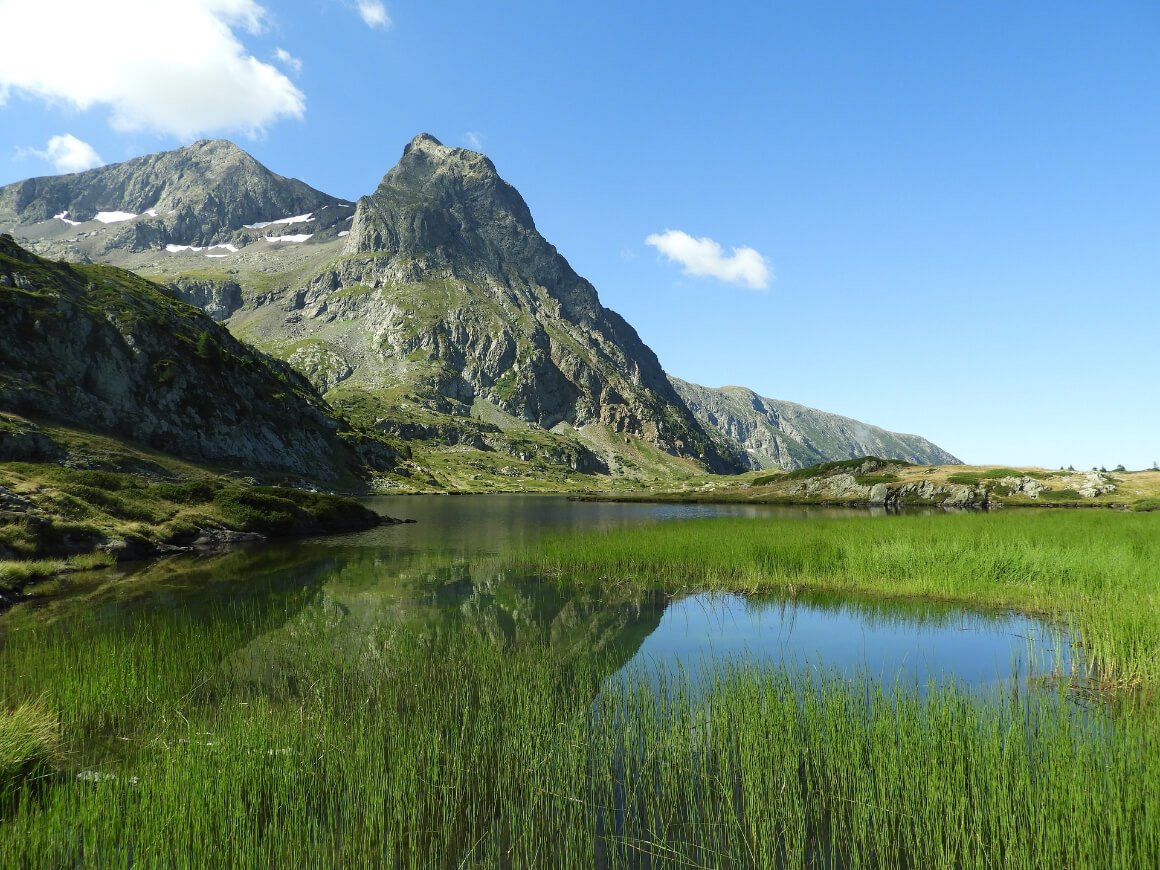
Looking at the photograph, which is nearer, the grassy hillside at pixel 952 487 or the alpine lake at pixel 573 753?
the alpine lake at pixel 573 753

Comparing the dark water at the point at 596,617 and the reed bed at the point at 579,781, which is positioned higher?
the reed bed at the point at 579,781

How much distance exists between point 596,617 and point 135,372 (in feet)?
318

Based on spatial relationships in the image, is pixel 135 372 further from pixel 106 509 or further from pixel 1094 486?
pixel 1094 486

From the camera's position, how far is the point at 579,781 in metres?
8.78

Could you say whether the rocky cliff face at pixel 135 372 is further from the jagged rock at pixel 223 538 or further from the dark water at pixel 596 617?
the dark water at pixel 596 617

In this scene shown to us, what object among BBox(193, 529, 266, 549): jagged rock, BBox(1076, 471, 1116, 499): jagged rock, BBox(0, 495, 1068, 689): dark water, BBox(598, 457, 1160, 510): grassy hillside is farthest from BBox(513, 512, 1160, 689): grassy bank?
BBox(1076, 471, 1116, 499): jagged rock

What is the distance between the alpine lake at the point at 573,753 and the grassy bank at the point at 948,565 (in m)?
1.44

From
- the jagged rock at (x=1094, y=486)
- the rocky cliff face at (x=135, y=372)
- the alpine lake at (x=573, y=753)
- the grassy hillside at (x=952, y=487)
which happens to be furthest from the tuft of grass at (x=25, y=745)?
the jagged rock at (x=1094, y=486)

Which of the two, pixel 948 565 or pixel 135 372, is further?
pixel 135 372

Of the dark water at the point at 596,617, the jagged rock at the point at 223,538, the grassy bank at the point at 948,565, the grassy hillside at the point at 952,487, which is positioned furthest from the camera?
the grassy hillside at the point at 952,487

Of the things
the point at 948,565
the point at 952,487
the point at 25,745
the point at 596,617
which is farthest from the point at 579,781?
the point at 952,487

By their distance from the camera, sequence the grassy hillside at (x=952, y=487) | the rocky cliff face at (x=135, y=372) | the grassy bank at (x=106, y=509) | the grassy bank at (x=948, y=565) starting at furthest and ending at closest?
1. the grassy hillside at (x=952, y=487)
2. the rocky cliff face at (x=135, y=372)
3. the grassy bank at (x=106, y=509)
4. the grassy bank at (x=948, y=565)

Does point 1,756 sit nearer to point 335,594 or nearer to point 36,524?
point 335,594

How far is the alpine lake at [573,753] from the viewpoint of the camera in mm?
6934
